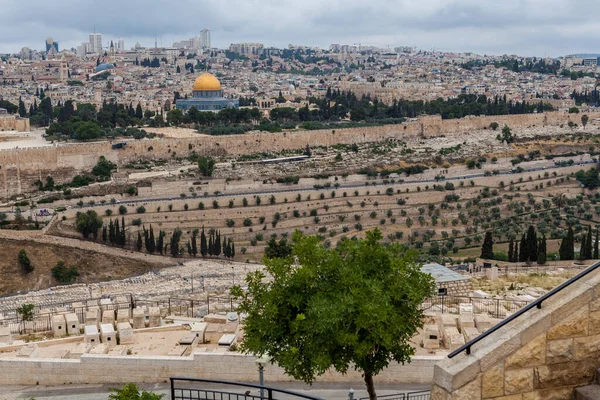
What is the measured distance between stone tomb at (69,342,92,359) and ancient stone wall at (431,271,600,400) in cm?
760

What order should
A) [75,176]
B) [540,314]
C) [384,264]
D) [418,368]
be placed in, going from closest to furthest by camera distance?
[540,314] → [384,264] → [418,368] → [75,176]

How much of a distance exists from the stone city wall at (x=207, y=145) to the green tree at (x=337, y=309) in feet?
95.1

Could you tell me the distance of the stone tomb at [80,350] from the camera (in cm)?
1052

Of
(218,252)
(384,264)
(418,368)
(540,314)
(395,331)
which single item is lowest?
(218,252)

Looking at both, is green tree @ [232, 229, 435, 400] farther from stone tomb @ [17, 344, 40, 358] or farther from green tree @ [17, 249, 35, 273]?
green tree @ [17, 249, 35, 273]

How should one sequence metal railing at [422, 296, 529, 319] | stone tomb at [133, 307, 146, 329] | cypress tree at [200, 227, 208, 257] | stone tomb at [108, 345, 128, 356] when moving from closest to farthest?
stone tomb at [108, 345, 128, 356] < stone tomb at [133, 307, 146, 329] < metal railing at [422, 296, 529, 319] < cypress tree at [200, 227, 208, 257]

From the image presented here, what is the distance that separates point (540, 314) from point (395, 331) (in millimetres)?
3120

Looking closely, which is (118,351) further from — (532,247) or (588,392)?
(532,247)

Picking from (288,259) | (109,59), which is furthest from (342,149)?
(109,59)

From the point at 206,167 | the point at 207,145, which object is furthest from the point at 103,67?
the point at 206,167

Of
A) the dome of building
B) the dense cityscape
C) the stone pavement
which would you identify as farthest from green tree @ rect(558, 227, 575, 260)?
the dome of building

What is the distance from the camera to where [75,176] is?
3575cm

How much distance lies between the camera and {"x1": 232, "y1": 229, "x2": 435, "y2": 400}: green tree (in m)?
6.64

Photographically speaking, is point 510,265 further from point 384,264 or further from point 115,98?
point 115,98
